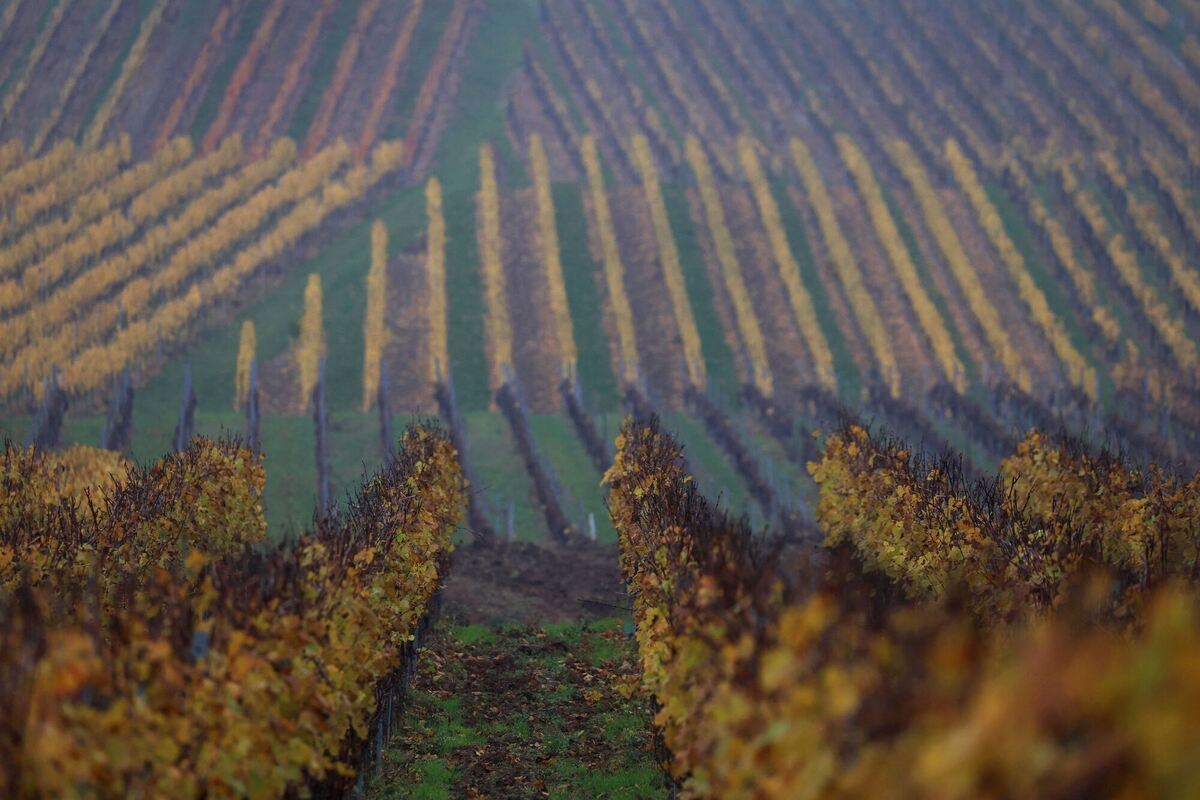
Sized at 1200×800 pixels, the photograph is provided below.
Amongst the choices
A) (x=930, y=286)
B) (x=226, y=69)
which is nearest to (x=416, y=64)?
(x=226, y=69)

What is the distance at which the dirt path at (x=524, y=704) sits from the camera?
14.6m

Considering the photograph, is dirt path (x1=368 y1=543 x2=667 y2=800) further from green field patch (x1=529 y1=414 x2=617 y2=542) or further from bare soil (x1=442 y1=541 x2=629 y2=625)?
green field patch (x1=529 y1=414 x2=617 y2=542)

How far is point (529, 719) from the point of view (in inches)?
696

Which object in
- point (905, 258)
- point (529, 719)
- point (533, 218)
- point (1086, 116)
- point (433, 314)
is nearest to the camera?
point (529, 719)

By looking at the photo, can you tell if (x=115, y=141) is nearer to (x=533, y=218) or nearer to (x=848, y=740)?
(x=533, y=218)

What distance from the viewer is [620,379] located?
53.2m

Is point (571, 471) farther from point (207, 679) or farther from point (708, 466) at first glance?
point (207, 679)

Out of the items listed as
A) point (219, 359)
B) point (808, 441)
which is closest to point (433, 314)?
point (219, 359)

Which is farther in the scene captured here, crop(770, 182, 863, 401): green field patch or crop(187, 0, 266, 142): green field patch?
crop(187, 0, 266, 142): green field patch

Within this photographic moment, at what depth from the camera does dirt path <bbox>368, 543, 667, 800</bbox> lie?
14.6 m

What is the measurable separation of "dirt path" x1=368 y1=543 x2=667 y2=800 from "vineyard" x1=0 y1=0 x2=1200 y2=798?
0.92 ft

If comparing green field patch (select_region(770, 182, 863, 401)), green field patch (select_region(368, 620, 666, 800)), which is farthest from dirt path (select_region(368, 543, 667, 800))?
green field patch (select_region(770, 182, 863, 401))

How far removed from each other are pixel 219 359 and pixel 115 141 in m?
24.3

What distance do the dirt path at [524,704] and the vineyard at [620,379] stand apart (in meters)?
0.28
